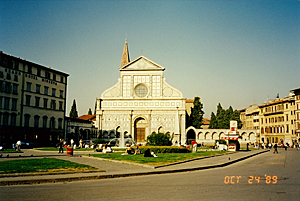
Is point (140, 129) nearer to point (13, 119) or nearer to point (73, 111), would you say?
point (73, 111)

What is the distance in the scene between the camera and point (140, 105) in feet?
244

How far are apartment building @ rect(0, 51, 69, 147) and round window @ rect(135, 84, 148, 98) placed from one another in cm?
1984

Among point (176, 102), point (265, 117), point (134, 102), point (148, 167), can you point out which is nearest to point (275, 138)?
point (265, 117)

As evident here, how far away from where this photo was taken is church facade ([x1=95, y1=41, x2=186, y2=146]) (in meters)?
73.6

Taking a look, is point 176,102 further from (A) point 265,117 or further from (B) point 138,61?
(A) point 265,117

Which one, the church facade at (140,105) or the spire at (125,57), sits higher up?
the spire at (125,57)

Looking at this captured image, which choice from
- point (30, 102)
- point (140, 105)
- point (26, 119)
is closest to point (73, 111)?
point (140, 105)

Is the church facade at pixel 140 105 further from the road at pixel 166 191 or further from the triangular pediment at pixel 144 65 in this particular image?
the road at pixel 166 191

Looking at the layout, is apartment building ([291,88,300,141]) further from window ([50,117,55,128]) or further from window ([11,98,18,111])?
window ([11,98,18,111])

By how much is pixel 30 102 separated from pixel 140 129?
97.9 ft

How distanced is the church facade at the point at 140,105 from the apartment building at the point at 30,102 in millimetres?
15408

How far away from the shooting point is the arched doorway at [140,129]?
2931 inches

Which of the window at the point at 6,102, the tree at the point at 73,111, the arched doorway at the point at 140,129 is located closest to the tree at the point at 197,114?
the arched doorway at the point at 140,129

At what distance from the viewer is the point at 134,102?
2940 inches
